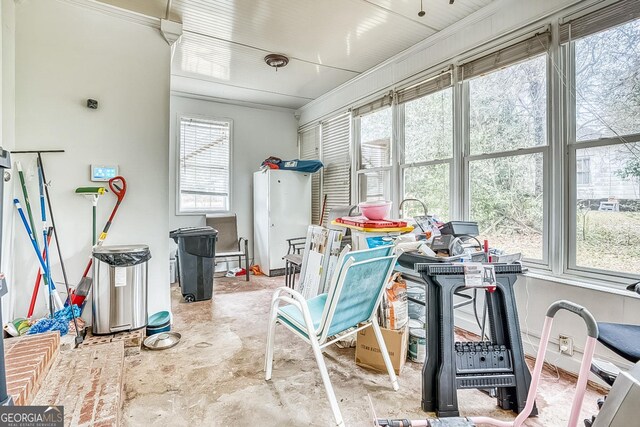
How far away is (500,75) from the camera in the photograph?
9.18 feet

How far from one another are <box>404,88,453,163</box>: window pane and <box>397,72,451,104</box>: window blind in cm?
5

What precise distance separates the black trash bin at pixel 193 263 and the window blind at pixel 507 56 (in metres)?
3.35

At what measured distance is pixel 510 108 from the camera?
2715 millimetres

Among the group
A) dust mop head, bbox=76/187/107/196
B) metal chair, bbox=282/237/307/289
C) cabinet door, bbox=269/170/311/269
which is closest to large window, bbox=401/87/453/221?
metal chair, bbox=282/237/307/289

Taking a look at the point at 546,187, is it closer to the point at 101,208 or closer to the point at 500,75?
the point at 500,75

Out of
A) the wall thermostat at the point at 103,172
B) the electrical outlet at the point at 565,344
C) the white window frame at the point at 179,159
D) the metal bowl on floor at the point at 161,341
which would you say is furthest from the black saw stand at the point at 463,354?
the white window frame at the point at 179,159

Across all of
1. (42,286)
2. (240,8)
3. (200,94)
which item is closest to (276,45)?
(240,8)

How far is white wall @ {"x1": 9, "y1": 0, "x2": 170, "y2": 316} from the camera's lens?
2514mm

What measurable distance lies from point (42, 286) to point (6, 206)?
0.68m

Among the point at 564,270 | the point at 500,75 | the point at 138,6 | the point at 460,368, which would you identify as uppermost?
the point at 138,6

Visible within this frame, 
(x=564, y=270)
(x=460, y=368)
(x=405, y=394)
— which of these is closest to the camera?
(x=460, y=368)

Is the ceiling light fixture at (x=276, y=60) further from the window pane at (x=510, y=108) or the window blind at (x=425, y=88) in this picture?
the window pane at (x=510, y=108)

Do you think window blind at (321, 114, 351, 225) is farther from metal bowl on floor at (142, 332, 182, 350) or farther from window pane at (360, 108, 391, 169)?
metal bowl on floor at (142, 332, 182, 350)

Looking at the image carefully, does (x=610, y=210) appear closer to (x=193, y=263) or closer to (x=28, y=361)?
(x=28, y=361)
